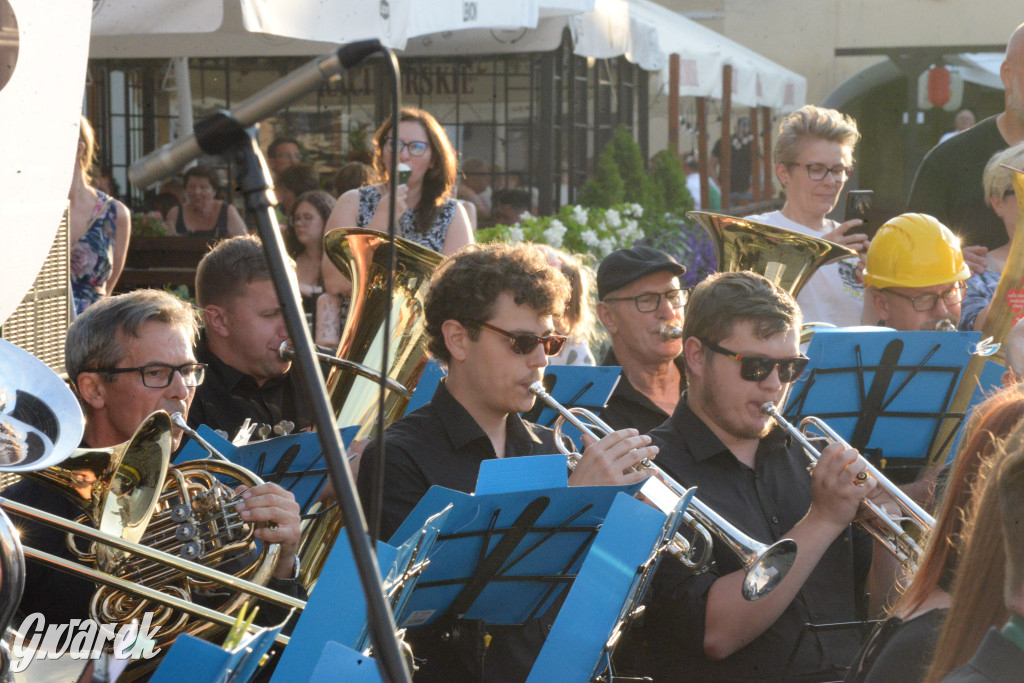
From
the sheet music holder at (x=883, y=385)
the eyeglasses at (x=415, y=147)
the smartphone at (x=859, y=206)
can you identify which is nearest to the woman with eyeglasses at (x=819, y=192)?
the smartphone at (x=859, y=206)

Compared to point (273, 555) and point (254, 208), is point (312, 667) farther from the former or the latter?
point (273, 555)

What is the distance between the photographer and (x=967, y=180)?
4508mm

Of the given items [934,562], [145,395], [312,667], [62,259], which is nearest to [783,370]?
[934,562]

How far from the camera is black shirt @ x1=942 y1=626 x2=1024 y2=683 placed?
121 cm

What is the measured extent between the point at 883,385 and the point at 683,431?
691mm

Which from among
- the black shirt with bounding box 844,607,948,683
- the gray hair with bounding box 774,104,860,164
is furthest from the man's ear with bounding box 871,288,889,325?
the black shirt with bounding box 844,607,948,683

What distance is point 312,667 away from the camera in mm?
1416

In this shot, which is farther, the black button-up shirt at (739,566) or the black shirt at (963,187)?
the black shirt at (963,187)

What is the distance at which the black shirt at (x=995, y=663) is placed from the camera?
1.21m

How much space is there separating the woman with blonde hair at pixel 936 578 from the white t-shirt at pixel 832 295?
244 centimetres

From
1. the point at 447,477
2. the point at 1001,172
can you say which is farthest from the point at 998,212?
the point at 447,477

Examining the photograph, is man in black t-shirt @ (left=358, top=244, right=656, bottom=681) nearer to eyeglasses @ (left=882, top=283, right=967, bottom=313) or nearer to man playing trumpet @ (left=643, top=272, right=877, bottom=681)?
man playing trumpet @ (left=643, top=272, right=877, bottom=681)

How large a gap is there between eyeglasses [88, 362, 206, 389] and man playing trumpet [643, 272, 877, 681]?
109 centimetres

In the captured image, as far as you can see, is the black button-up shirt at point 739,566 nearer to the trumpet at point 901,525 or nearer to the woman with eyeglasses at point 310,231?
the trumpet at point 901,525
